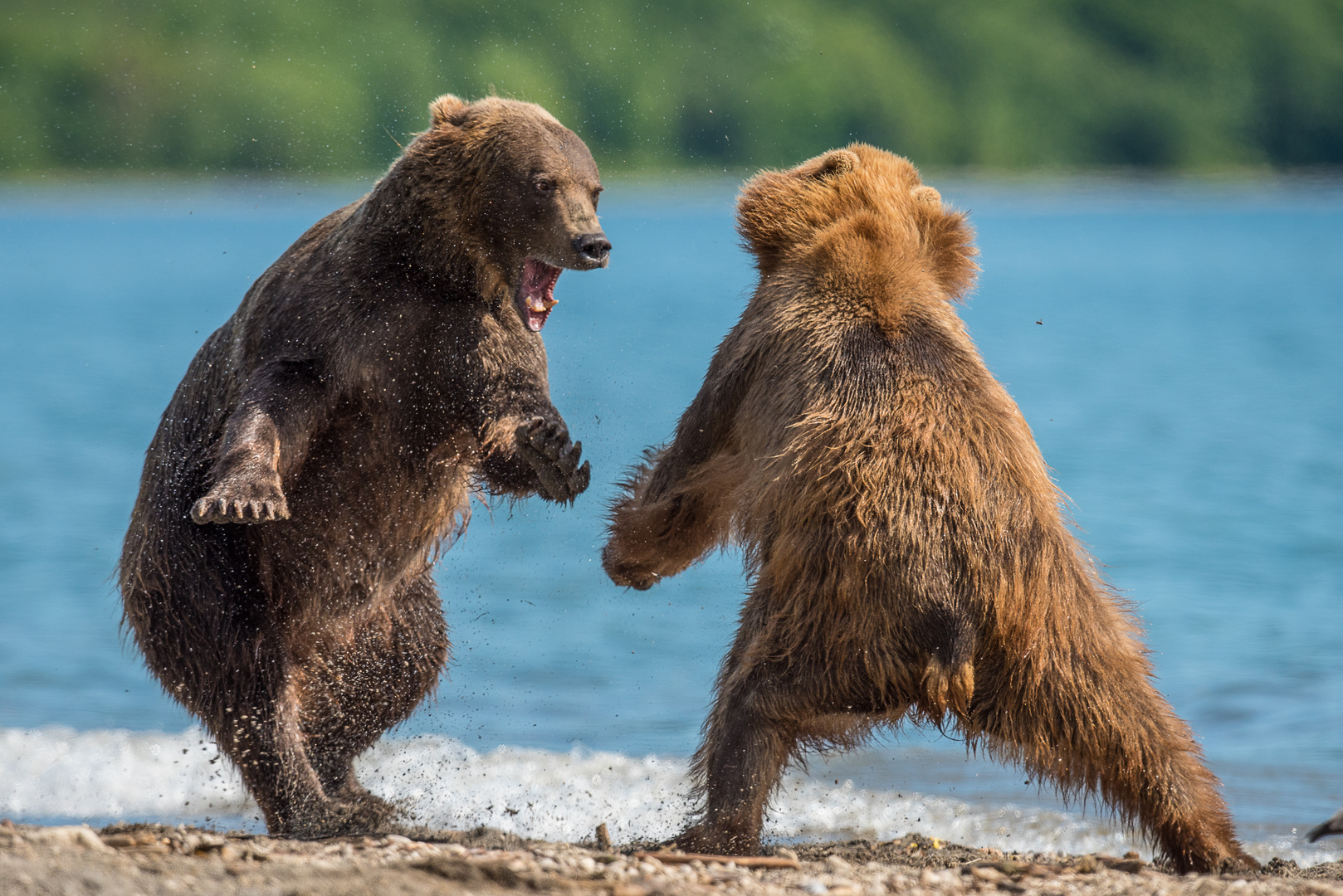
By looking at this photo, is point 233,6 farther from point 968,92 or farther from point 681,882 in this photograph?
point 681,882

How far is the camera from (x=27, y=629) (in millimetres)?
11398

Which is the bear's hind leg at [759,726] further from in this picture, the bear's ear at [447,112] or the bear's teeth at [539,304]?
the bear's ear at [447,112]

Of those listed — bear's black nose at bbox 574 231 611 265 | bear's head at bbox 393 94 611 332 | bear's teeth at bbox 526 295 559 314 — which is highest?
bear's head at bbox 393 94 611 332

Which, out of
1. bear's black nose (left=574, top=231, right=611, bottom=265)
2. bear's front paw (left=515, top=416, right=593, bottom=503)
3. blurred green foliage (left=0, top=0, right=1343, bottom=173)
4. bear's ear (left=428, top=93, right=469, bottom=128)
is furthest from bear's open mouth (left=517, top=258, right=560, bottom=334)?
blurred green foliage (left=0, top=0, right=1343, bottom=173)

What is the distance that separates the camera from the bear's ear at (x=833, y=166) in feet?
17.3

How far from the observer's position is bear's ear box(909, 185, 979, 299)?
5109mm

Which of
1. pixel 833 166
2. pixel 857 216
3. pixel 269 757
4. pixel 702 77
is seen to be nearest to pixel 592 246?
pixel 833 166

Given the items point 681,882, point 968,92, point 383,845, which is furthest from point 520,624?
point 968,92

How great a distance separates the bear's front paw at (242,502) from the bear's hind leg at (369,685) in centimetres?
108

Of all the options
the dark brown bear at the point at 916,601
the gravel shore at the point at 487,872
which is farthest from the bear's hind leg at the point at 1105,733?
the gravel shore at the point at 487,872

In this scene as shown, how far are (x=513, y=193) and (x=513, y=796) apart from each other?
3208 millimetres

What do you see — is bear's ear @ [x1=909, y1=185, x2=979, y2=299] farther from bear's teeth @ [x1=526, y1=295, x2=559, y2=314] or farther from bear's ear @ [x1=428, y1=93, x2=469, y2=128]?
bear's ear @ [x1=428, y1=93, x2=469, y2=128]

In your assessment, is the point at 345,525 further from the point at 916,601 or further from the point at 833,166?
the point at 916,601

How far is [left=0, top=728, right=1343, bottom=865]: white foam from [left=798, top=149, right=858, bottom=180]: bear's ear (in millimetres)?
→ 2809
